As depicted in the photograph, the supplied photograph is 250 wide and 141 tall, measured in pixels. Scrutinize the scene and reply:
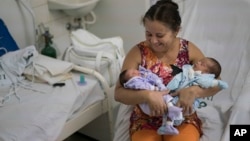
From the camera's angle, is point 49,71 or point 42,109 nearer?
point 42,109

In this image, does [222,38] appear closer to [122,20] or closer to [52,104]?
[122,20]

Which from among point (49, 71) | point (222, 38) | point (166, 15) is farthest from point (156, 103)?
point (222, 38)

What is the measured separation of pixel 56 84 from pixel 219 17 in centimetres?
115

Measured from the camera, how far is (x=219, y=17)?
2211 mm

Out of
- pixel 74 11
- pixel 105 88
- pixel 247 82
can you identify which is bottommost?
pixel 105 88

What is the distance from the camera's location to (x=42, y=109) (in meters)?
1.66

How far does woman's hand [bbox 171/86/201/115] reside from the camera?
1397 mm

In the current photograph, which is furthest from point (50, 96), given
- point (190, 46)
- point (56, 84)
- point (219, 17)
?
point (219, 17)

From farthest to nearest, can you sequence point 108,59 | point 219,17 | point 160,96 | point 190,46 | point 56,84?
1. point 219,17
2. point 108,59
3. point 56,84
4. point 190,46
5. point 160,96

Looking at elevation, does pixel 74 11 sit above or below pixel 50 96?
above

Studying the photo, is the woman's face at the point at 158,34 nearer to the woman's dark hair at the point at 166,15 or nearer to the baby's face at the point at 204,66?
the woman's dark hair at the point at 166,15

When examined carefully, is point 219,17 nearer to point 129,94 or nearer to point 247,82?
point 247,82

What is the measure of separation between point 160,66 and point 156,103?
0.80 feet

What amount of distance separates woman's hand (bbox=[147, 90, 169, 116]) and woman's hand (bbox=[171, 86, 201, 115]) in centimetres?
7
